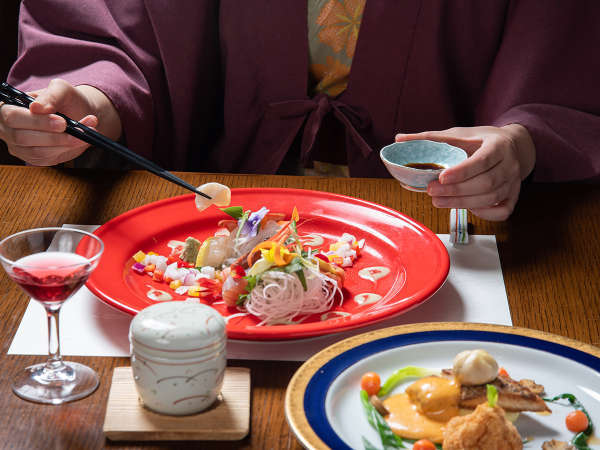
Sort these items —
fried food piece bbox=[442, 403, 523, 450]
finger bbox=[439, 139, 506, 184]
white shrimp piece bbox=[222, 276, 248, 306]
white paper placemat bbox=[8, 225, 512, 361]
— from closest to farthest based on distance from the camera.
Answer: fried food piece bbox=[442, 403, 523, 450] → white paper placemat bbox=[8, 225, 512, 361] → white shrimp piece bbox=[222, 276, 248, 306] → finger bbox=[439, 139, 506, 184]

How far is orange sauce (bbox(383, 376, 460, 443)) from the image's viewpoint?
0.85 meters

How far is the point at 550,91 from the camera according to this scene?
1.84 metres

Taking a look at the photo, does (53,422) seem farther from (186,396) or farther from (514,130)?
(514,130)

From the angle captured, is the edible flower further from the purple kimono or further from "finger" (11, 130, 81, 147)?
the purple kimono

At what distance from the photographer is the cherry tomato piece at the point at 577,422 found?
2.88ft

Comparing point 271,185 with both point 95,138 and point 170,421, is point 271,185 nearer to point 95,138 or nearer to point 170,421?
point 95,138

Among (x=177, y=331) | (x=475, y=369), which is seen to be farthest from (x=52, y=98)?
(x=475, y=369)

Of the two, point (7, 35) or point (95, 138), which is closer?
point (95, 138)

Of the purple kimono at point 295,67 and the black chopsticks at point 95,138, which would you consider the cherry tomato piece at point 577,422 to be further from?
the purple kimono at point 295,67

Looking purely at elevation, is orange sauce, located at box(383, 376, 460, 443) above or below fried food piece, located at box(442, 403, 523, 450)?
below

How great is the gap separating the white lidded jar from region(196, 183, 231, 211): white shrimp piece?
1.90ft

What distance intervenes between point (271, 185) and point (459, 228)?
464 mm

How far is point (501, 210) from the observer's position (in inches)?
58.7

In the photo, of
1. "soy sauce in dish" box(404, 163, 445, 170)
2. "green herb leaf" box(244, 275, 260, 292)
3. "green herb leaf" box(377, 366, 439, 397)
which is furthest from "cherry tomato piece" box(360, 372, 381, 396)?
"soy sauce in dish" box(404, 163, 445, 170)
